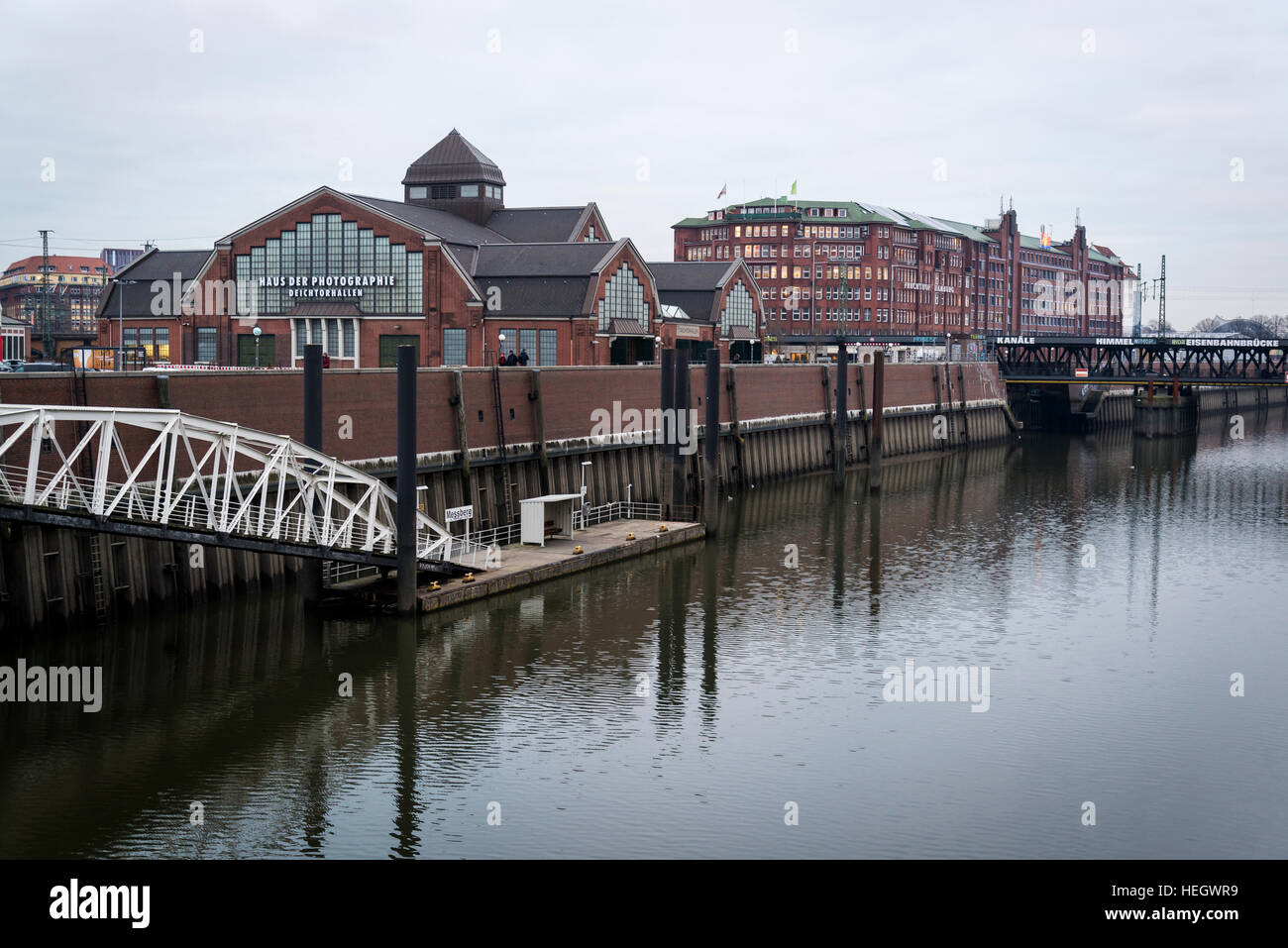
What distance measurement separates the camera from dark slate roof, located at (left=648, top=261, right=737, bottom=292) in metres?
108

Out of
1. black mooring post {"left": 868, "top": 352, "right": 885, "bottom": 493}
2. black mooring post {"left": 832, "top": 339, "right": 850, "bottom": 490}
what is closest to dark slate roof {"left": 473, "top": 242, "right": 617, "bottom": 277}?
black mooring post {"left": 832, "top": 339, "right": 850, "bottom": 490}

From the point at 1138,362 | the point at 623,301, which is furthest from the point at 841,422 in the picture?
the point at 1138,362

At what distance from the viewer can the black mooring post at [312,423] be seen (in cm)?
3903

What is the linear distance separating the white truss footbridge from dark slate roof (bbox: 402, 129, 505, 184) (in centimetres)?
6769

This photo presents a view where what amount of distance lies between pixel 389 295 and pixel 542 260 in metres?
10.4

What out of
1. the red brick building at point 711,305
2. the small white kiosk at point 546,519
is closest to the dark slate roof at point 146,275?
the red brick building at point 711,305

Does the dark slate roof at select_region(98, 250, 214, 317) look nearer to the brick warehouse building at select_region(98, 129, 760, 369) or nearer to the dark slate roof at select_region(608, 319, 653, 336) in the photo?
the brick warehouse building at select_region(98, 129, 760, 369)

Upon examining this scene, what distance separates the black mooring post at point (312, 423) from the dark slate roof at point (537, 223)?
65910 mm

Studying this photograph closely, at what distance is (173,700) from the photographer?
3150 cm

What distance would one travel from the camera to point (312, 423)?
129 ft

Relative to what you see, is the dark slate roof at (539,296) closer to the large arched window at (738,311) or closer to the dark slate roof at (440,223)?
the dark slate roof at (440,223)

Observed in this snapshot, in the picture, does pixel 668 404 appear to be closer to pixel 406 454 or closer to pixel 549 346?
pixel 406 454
